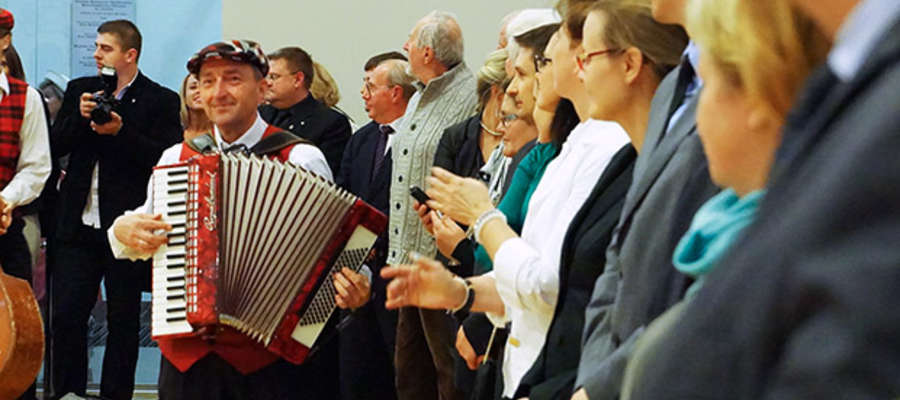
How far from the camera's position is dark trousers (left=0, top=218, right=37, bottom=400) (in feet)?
16.5

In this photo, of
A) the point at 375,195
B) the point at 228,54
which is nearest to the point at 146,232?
the point at 228,54

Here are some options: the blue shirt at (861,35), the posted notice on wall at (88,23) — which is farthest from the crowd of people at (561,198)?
the posted notice on wall at (88,23)

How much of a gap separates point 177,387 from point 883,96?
3.19m

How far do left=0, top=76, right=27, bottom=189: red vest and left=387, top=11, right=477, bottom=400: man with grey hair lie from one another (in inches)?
68.6

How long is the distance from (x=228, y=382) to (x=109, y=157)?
2070mm

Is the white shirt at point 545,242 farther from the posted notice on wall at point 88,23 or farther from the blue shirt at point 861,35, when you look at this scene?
the posted notice on wall at point 88,23

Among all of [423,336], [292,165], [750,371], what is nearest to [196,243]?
[292,165]

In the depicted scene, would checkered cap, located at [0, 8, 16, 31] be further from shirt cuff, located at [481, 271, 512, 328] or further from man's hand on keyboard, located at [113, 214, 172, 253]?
shirt cuff, located at [481, 271, 512, 328]

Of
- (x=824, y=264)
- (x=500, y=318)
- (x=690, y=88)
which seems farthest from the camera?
(x=500, y=318)

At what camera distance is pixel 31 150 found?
5.12 metres

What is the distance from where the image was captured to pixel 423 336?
414 centimetres

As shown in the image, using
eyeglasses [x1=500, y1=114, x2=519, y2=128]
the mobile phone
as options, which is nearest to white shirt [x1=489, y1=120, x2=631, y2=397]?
the mobile phone

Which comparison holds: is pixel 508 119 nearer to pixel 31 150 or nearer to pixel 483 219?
pixel 483 219

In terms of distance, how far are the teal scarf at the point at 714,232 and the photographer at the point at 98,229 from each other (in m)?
4.44
